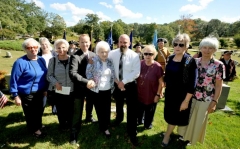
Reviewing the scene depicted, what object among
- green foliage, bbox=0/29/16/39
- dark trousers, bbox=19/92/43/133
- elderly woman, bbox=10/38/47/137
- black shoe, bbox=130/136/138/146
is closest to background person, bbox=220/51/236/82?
black shoe, bbox=130/136/138/146

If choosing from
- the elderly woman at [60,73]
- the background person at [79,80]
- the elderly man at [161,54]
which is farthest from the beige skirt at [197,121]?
the elderly man at [161,54]

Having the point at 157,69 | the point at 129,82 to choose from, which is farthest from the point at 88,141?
the point at 157,69

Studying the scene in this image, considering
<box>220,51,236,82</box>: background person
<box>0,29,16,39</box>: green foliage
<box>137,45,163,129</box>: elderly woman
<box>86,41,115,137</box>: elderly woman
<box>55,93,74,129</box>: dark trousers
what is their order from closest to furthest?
<box>86,41,115,137</box>: elderly woman, <box>137,45,163,129</box>: elderly woman, <box>55,93,74,129</box>: dark trousers, <box>220,51,236,82</box>: background person, <box>0,29,16,39</box>: green foliage

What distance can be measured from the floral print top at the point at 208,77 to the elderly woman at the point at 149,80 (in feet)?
2.78

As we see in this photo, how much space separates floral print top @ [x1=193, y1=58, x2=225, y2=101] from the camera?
3165mm

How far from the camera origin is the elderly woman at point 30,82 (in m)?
3.34

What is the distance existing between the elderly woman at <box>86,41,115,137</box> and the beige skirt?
1.97m

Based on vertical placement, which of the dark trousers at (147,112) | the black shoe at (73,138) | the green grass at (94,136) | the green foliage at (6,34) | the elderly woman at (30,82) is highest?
the green foliage at (6,34)

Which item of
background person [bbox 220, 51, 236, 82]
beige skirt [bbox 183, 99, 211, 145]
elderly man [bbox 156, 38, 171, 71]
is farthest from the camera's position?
elderly man [bbox 156, 38, 171, 71]

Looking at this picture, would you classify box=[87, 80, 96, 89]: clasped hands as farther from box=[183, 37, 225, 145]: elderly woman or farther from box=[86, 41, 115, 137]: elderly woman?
box=[183, 37, 225, 145]: elderly woman

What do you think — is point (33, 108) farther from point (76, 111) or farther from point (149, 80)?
point (149, 80)

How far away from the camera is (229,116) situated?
19.3 feet

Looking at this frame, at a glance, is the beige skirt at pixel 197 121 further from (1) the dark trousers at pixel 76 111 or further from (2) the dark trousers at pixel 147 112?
(1) the dark trousers at pixel 76 111

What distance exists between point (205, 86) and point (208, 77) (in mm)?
207
